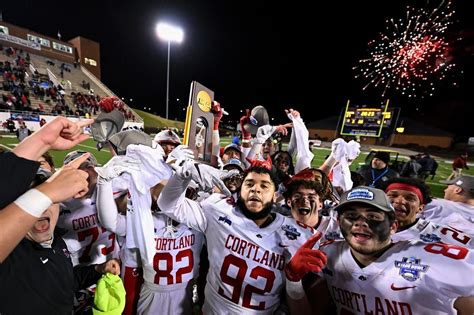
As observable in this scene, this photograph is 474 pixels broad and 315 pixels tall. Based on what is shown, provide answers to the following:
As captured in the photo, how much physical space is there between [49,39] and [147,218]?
54.3 meters

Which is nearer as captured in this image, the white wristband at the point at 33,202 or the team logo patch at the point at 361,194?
the white wristband at the point at 33,202

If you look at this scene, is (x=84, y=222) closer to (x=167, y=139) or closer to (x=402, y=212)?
(x=167, y=139)

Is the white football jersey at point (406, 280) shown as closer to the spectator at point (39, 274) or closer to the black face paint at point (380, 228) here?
the black face paint at point (380, 228)

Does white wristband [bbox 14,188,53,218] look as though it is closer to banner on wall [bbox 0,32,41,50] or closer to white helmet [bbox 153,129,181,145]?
white helmet [bbox 153,129,181,145]

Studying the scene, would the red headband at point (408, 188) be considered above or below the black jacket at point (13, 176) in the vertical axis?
below

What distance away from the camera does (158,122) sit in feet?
178

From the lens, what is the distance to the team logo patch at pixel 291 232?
2246mm

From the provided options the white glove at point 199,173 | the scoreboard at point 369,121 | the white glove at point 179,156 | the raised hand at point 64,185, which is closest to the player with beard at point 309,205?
the white glove at point 199,173

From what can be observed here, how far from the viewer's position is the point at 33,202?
3.81 ft

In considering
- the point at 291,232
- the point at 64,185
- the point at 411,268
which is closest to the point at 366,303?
the point at 411,268

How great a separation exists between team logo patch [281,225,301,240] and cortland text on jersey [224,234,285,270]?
0.19m

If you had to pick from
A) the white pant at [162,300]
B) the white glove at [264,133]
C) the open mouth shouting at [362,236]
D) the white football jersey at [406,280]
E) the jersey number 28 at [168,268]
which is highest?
the white glove at [264,133]

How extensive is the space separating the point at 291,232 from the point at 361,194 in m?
0.72

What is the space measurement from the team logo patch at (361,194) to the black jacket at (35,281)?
219cm
